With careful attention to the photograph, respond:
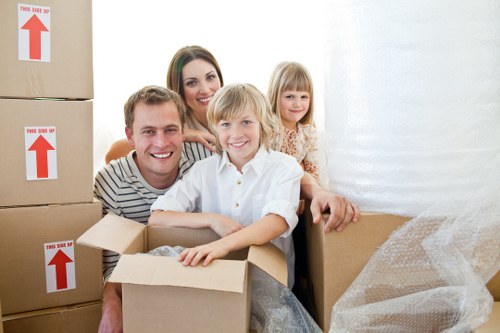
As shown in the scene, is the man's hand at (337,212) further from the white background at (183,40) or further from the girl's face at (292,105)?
the white background at (183,40)

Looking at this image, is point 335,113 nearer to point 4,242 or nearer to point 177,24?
point 4,242

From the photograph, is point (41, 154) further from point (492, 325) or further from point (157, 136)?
point (492, 325)

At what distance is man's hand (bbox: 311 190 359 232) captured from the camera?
0.89m

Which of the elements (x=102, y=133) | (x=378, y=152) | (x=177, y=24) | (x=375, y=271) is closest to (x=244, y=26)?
(x=177, y=24)

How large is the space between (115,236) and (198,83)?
2.63 ft

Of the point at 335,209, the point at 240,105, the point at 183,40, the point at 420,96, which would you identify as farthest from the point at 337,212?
the point at 183,40

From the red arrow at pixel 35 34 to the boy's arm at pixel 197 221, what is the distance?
17.5 inches

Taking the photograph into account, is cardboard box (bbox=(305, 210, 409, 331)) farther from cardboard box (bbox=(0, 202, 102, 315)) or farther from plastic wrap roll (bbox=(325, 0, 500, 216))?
cardboard box (bbox=(0, 202, 102, 315))

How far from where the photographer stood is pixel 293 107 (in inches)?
64.5

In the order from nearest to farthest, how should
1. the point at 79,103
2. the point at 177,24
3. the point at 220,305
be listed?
the point at 220,305 → the point at 79,103 → the point at 177,24

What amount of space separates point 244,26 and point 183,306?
1.35m

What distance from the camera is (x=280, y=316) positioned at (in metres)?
0.91

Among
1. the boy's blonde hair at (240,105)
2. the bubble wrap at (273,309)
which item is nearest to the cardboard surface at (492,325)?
the bubble wrap at (273,309)

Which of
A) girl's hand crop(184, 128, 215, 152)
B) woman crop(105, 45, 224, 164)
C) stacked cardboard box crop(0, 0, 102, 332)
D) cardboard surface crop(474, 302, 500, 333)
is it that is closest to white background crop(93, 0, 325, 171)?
woman crop(105, 45, 224, 164)
